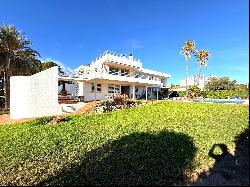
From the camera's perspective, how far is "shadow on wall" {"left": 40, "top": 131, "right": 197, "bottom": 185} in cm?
745

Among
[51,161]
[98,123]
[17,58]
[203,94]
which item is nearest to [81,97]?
[17,58]

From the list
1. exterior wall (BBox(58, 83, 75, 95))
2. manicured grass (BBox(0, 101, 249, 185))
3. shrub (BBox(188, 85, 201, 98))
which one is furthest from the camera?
shrub (BBox(188, 85, 201, 98))

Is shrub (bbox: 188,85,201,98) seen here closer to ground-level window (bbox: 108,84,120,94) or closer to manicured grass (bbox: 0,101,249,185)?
ground-level window (bbox: 108,84,120,94)

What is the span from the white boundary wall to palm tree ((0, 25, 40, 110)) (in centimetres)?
905

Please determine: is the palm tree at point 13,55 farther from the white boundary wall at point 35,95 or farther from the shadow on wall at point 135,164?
the shadow on wall at point 135,164

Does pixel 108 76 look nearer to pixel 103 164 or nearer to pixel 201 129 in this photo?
pixel 201 129

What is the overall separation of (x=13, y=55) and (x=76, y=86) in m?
10.0

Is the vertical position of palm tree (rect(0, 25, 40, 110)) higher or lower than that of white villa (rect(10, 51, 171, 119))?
higher

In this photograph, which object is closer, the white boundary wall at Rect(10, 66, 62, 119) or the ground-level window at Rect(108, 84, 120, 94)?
the white boundary wall at Rect(10, 66, 62, 119)

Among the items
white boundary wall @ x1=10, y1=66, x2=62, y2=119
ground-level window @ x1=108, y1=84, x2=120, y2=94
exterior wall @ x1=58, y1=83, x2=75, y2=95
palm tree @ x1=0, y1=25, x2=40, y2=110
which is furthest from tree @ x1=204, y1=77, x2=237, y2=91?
white boundary wall @ x1=10, y1=66, x2=62, y2=119

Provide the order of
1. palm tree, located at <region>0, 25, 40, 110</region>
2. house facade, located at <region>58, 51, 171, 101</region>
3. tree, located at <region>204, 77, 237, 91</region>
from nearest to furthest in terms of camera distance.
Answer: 1. palm tree, located at <region>0, 25, 40, 110</region>
2. house facade, located at <region>58, 51, 171, 101</region>
3. tree, located at <region>204, 77, 237, 91</region>

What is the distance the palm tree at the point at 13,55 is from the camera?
95.1 ft

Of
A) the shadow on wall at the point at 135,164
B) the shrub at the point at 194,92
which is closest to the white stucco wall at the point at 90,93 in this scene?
the shrub at the point at 194,92

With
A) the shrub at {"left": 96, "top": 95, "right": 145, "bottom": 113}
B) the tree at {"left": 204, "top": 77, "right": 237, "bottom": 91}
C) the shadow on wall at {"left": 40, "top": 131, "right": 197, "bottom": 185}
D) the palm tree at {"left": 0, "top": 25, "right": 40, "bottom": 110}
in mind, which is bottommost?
the shadow on wall at {"left": 40, "top": 131, "right": 197, "bottom": 185}
